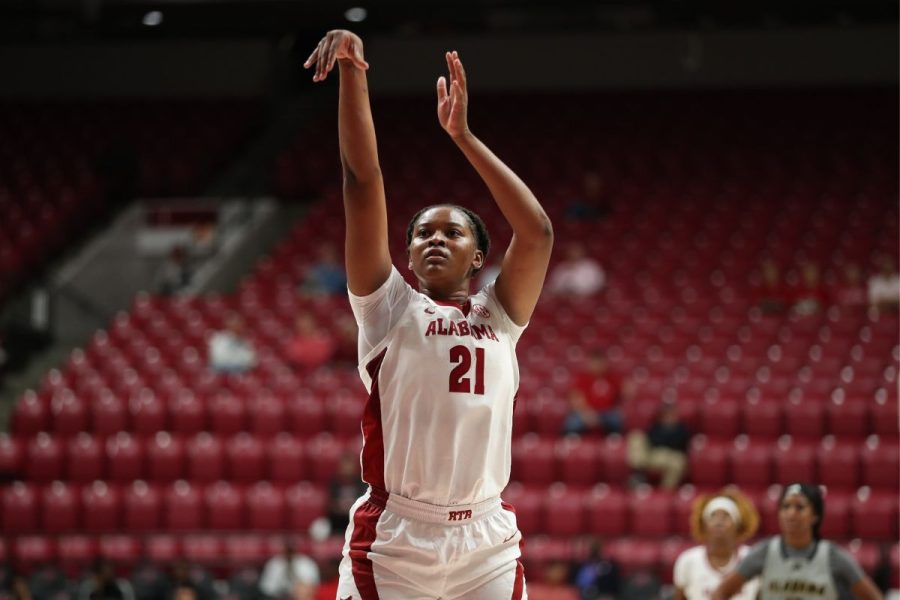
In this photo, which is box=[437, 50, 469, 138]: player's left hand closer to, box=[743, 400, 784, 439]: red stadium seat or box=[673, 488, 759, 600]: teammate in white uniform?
box=[673, 488, 759, 600]: teammate in white uniform

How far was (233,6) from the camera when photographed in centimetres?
1570

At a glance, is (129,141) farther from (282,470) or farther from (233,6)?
(282,470)

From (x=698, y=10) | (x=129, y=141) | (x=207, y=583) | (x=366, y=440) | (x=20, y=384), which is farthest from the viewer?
(x=129, y=141)

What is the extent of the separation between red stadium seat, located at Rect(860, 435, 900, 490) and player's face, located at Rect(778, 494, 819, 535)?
516cm

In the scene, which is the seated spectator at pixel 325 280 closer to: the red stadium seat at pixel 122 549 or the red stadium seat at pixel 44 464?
the red stadium seat at pixel 44 464

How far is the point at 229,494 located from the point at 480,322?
24.1 feet

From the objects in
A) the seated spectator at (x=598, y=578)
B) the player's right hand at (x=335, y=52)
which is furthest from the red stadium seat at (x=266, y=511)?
the player's right hand at (x=335, y=52)

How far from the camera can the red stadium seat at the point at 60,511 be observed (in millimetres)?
10742

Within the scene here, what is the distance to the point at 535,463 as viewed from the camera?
10.5 metres

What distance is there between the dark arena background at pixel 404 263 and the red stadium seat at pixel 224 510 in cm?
2

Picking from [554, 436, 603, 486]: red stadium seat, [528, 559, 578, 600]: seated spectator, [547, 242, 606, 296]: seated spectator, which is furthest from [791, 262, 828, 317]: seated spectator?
[528, 559, 578, 600]: seated spectator

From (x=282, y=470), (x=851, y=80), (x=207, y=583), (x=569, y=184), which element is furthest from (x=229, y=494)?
(x=851, y=80)

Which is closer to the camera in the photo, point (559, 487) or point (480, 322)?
point (480, 322)

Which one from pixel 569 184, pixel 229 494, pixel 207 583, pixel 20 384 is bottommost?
pixel 207 583
